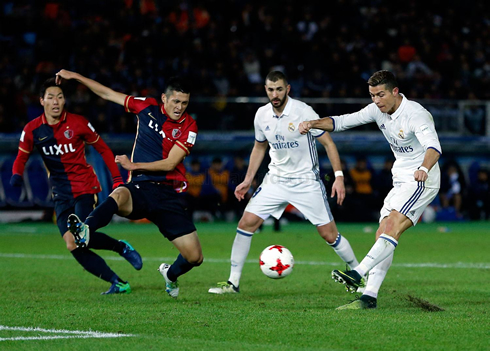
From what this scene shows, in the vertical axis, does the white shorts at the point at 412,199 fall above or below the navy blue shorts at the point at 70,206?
above

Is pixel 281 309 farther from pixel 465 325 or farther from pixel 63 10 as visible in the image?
pixel 63 10

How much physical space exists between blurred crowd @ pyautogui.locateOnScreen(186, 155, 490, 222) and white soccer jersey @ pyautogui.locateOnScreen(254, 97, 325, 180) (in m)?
10.2

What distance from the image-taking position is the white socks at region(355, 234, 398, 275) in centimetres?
716

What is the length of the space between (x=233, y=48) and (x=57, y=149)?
1440 cm

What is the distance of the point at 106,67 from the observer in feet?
67.4

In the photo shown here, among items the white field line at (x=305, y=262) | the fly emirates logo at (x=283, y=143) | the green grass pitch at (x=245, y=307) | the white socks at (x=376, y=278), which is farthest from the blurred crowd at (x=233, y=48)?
the white socks at (x=376, y=278)

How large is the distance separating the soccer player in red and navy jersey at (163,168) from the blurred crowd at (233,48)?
36.3 feet

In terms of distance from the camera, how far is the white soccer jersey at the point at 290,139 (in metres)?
9.03

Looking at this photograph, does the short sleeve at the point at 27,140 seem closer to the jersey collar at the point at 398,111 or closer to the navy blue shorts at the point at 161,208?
the navy blue shorts at the point at 161,208

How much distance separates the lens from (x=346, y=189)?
20031mm

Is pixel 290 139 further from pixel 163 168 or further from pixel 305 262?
pixel 305 262

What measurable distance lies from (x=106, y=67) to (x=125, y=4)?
2.87 meters

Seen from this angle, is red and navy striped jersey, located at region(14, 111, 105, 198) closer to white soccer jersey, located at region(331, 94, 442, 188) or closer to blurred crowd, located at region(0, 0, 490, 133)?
white soccer jersey, located at region(331, 94, 442, 188)

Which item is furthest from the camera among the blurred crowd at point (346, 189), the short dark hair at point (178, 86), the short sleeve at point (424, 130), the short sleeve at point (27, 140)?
the blurred crowd at point (346, 189)
